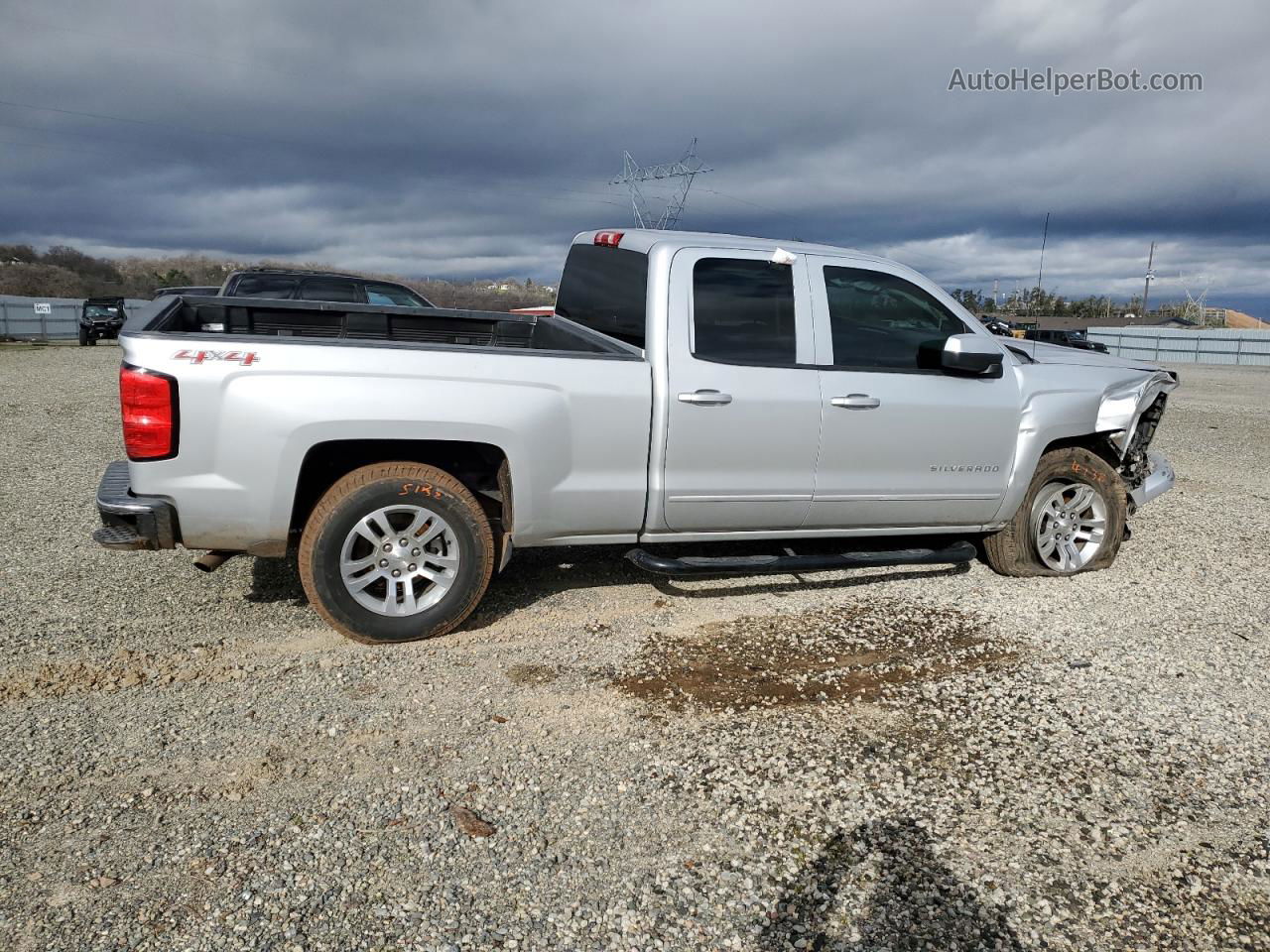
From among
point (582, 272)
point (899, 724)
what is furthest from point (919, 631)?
point (582, 272)

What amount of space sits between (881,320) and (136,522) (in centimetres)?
386

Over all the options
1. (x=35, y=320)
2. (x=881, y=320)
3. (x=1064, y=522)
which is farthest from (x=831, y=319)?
(x=35, y=320)

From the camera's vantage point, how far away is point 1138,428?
590 cm

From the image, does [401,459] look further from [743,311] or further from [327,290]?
[327,290]

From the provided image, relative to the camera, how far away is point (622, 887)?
8.52 ft

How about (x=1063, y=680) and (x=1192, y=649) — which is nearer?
(x=1063, y=680)

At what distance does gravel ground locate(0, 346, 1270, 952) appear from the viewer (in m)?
2.50

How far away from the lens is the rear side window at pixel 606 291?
4762mm

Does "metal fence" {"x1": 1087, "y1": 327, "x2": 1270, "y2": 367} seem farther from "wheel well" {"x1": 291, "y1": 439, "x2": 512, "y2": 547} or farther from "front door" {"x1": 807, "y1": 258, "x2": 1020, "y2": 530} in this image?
"wheel well" {"x1": 291, "y1": 439, "x2": 512, "y2": 547}

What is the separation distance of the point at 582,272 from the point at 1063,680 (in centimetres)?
359

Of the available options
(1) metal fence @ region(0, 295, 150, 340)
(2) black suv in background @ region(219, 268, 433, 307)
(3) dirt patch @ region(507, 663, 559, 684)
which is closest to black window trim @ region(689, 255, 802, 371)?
(3) dirt patch @ region(507, 663, 559, 684)

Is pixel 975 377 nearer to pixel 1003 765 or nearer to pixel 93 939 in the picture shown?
pixel 1003 765

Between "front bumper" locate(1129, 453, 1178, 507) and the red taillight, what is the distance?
562 cm

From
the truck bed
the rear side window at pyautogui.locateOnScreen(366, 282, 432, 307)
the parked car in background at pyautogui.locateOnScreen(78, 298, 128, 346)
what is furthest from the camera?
the parked car in background at pyautogui.locateOnScreen(78, 298, 128, 346)
